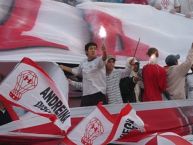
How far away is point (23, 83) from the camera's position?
5.09 metres

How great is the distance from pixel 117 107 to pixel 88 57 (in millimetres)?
783

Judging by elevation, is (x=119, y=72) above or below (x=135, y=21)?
below

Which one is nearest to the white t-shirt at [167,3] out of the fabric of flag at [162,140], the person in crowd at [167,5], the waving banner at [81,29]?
the person in crowd at [167,5]

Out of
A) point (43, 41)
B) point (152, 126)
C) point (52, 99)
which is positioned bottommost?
point (152, 126)

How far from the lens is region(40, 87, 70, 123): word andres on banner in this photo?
202 inches

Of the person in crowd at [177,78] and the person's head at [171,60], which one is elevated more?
the person's head at [171,60]

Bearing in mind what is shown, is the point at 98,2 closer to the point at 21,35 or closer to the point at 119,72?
the point at 119,72

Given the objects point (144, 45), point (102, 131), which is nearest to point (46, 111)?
A: point (102, 131)

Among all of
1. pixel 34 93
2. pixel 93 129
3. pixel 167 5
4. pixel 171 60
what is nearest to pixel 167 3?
pixel 167 5

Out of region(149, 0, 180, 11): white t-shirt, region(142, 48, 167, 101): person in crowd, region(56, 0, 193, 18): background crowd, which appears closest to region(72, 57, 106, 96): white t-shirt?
region(142, 48, 167, 101): person in crowd

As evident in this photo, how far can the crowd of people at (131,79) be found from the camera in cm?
632

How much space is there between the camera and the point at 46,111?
5.11 m

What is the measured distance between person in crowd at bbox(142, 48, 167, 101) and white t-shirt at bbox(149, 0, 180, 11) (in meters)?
2.21

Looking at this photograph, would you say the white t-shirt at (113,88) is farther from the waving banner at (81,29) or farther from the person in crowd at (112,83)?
the waving banner at (81,29)
